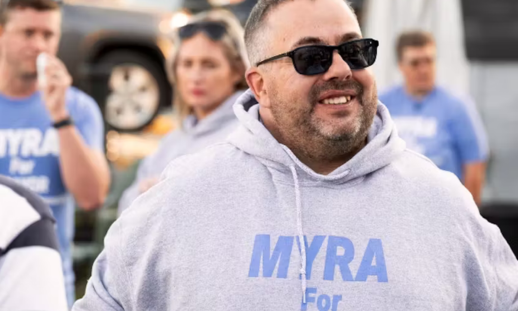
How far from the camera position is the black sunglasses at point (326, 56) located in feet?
8.11

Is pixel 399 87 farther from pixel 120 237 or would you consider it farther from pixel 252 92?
pixel 120 237

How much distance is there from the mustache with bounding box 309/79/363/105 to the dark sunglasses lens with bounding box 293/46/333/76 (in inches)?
1.5

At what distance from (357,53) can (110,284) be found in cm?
92

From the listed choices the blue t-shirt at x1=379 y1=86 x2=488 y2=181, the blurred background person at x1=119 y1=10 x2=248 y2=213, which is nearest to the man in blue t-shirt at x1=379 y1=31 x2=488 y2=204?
the blue t-shirt at x1=379 y1=86 x2=488 y2=181

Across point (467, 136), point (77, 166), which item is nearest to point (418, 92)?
point (467, 136)

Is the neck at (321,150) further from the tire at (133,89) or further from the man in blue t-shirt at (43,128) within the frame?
the tire at (133,89)

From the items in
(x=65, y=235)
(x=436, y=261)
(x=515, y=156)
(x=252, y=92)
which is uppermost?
(x=252, y=92)

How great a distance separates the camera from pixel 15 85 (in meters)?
4.41

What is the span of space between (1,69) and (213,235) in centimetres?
234

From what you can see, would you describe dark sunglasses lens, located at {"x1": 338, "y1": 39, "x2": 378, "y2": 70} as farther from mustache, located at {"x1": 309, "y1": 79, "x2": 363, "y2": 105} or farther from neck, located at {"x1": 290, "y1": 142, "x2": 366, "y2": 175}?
neck, located at {"x1": 290, "y1": 142, "x2": 366, "y2": 175}

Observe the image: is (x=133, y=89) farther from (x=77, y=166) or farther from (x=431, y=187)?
(x=431, y=187)

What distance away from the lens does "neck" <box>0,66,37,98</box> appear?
173 inches

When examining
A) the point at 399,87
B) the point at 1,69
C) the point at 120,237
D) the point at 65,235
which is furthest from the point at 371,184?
the point at 399,87

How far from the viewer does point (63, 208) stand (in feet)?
14.4
